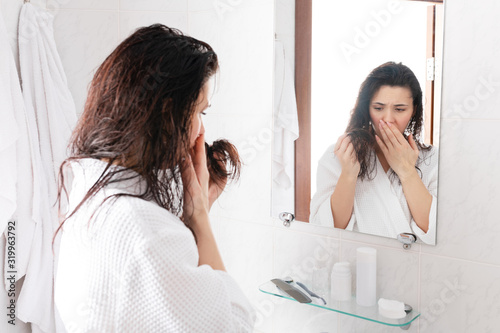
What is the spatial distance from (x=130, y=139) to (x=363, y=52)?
70 cm

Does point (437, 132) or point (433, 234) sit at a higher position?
A: point (437, 132)

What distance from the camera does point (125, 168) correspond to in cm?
88

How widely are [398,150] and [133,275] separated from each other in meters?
0.75

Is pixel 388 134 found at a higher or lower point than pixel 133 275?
higher

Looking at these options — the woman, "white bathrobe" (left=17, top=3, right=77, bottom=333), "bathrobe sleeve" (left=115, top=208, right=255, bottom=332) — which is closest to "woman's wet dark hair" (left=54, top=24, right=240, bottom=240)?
the woman

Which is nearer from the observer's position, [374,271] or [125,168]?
[125,168]

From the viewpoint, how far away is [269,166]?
1.52 meters

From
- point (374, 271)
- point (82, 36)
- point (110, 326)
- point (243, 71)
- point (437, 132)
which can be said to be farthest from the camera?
point (82, 36)

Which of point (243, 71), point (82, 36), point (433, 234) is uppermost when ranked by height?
point (82, 36)

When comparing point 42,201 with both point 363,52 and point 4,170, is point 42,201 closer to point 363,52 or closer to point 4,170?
point 4,170

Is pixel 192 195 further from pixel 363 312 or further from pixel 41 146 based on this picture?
pixel 41 146

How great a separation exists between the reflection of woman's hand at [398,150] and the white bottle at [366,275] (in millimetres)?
221

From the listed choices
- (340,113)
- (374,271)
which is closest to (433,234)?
(374,271)

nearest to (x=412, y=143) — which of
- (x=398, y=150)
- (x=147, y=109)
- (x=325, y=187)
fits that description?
(x=398, y=150)
